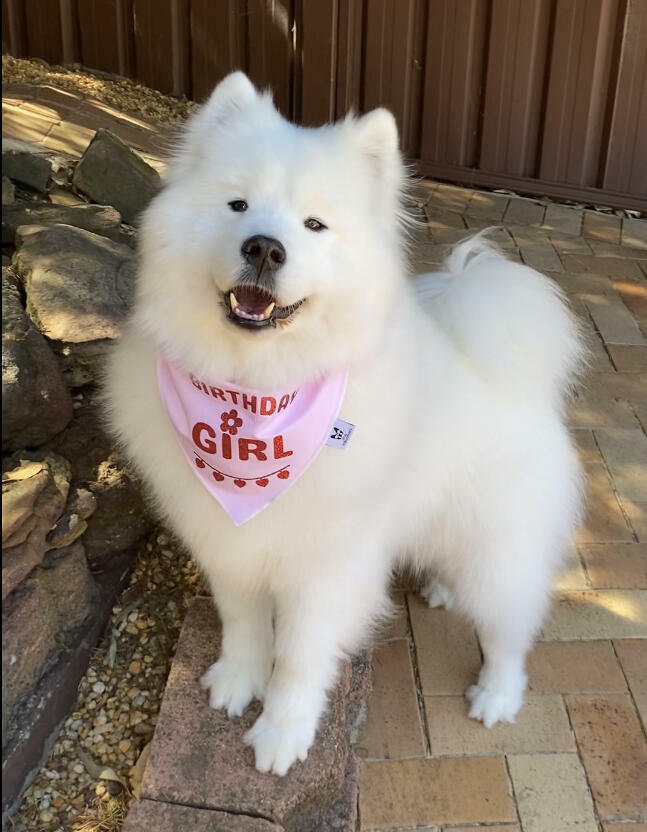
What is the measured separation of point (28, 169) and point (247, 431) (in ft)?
7.48

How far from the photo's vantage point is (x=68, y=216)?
3469 millimetres

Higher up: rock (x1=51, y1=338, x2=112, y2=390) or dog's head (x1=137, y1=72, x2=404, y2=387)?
dog's head (x1=137, y1=72, x2=404, y2=387)

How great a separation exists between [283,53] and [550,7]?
1.90 m

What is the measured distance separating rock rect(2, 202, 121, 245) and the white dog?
1405mm

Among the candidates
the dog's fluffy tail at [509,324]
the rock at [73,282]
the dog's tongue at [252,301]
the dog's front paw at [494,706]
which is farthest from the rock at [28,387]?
the dog's front paw at [494,706]

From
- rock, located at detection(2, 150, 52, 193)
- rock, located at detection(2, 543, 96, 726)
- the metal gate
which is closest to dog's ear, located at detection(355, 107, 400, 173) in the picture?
rock, located at detection(2, 543, 96, 726)

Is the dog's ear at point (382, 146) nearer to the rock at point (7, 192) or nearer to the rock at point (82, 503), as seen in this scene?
the rock at point (82, 503)

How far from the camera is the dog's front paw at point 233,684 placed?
92.1 inches

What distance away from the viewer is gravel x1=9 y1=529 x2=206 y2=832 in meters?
2.19

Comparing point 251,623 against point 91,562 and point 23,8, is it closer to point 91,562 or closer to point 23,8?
point 91,562

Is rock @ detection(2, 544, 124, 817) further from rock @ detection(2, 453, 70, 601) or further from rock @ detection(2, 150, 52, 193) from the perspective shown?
rock @ detection(2, 150, 52, 193)

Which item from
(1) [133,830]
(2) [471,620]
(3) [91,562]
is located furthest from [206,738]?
(2) [471,620]

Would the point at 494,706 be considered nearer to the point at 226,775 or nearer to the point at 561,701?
the point at 561,701

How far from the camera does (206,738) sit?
88.7 inches
